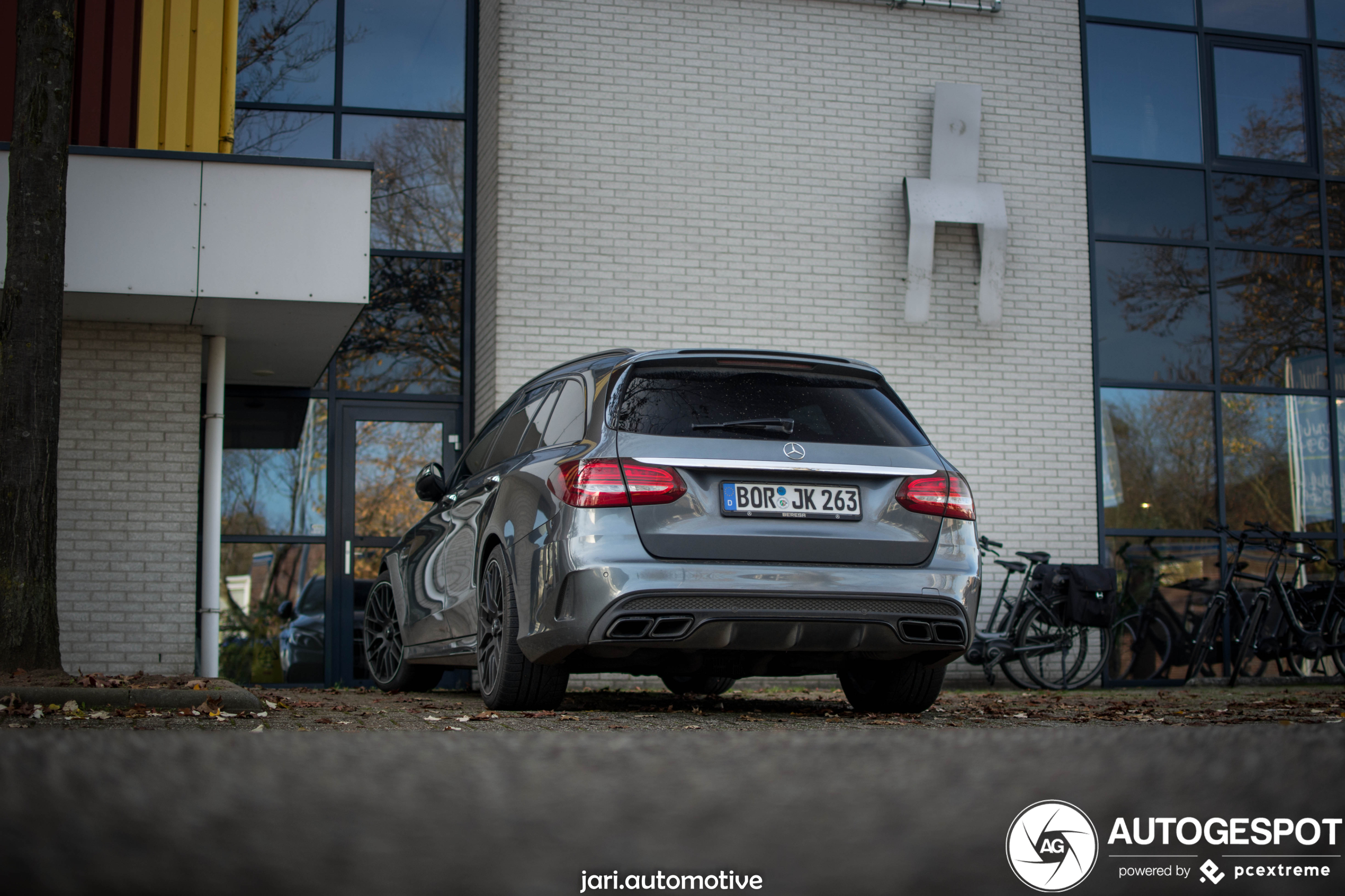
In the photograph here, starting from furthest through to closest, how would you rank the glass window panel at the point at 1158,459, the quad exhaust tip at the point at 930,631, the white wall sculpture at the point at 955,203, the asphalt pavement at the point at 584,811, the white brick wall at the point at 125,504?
the glass window panel at the point at 1158,459 → the white wall sculpture at the point at 955,203 → the white brick wall at the point at 125,504 → the quad exhaust tip at the point at 930,631 → the asphalt pavement at the point at 584,811

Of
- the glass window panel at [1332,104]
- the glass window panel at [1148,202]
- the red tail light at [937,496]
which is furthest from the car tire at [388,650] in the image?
the glass window panel at [1332,104]

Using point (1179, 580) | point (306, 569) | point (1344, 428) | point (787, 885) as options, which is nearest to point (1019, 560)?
point (1179, 580)

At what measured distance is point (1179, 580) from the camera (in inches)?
518

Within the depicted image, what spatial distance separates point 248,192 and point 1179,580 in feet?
30.6

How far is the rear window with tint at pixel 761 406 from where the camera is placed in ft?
18.0

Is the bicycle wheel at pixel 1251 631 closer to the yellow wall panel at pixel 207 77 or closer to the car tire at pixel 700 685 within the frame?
the car tire at pixel 700 685

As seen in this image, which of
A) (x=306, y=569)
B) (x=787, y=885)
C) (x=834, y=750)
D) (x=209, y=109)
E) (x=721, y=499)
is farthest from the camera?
(x=306, y=569)

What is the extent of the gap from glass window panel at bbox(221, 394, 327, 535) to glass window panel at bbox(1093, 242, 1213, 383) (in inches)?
301

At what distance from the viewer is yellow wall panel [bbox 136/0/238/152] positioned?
382 inches

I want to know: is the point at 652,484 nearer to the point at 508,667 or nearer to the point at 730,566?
the point at 730,566

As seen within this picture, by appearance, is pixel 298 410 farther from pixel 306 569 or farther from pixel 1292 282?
pixel 1292 282

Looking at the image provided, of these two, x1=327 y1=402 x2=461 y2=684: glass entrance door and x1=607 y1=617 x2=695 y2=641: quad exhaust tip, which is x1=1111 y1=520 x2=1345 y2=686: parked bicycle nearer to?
x1=327 y1=402 x2=461 y2=684: glass entrance door

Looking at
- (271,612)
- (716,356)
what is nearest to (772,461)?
(716,356)

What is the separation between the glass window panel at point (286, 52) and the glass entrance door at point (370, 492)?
309 cm
